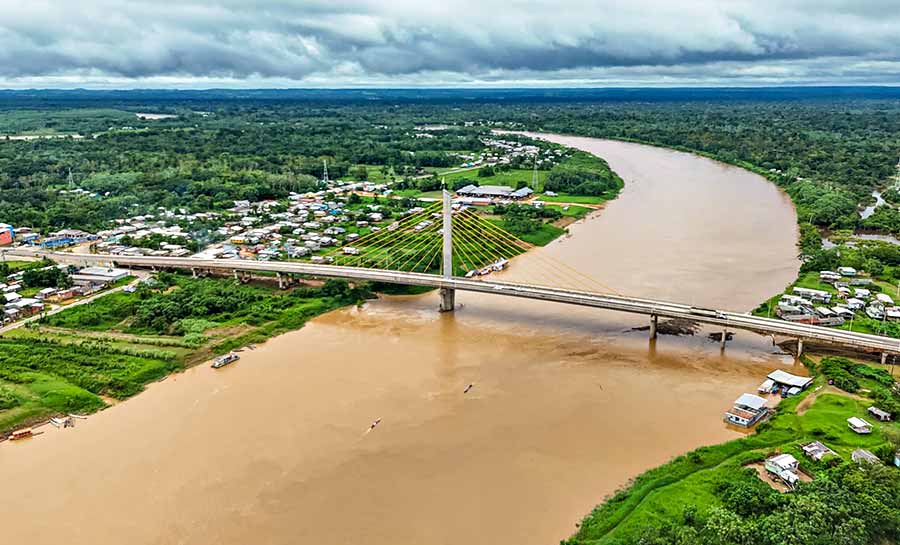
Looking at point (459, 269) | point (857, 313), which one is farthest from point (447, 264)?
point (857, 313)

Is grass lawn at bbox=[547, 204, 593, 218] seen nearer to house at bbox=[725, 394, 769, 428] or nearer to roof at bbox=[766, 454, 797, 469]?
house at bbox=[725, 394, 769, 428]

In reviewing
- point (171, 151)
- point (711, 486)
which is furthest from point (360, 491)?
point (171, 151)

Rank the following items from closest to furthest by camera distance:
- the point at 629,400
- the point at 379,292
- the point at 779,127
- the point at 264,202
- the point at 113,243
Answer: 1. the point at 629,400
2. the point at 379,292
3. the point at 113,243
4. the point at 264,202
5. the point at 779,127

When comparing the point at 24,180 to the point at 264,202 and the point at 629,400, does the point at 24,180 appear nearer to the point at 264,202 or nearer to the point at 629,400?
the point at 264,202

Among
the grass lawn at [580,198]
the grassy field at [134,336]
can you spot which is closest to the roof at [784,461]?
the grassy field at [134,336]

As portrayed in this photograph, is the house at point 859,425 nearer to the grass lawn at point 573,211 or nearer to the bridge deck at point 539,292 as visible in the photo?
the bridge deck at point 539,292

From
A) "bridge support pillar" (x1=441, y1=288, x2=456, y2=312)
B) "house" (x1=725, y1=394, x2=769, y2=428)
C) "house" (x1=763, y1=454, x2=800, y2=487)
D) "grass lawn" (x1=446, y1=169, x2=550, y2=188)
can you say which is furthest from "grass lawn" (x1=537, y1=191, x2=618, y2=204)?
"house" (x1=763, y1=454, x2=800, y2=487)
